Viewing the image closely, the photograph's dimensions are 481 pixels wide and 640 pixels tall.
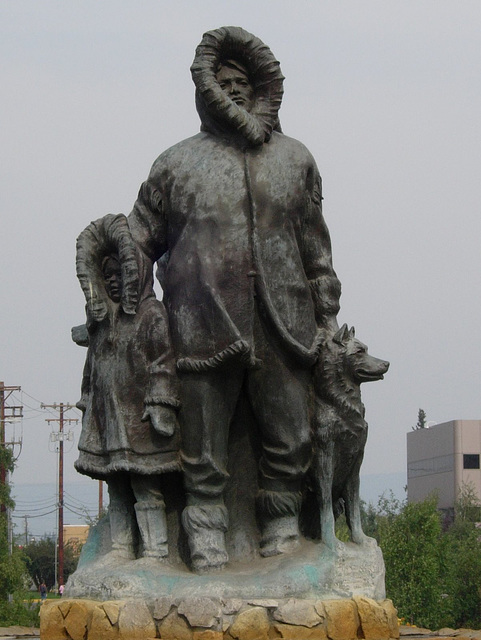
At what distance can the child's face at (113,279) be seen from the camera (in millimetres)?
7316

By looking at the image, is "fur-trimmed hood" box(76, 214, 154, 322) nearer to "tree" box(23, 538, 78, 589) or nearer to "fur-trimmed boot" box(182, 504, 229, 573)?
"fur-trimmed boot" box(182, 504, 229, 573)

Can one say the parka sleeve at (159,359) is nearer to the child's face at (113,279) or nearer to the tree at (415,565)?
the child's face at (113,279)

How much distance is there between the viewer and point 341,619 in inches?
252

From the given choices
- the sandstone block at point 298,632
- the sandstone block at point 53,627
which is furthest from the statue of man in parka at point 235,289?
the sandstone block at point 53,627

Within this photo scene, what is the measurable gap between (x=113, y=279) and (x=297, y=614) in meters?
2.33

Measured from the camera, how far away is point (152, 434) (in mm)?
7004

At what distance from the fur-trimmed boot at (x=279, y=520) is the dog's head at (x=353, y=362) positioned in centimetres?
79

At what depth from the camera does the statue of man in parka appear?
22.9 feet

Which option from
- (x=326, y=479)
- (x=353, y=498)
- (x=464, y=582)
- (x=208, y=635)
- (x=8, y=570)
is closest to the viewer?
(x=208, y=635)

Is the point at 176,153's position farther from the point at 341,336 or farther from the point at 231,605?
the point at 231,605

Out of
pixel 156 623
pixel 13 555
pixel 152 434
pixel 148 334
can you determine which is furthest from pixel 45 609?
pixel 13 555

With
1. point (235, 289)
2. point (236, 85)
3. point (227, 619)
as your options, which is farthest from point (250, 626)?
point (236, 85)

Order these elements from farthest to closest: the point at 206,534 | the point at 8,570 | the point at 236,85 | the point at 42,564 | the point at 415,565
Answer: the point at 42,564 < the point at 415,565 < the point at 8,570 < the point at 236,85 < the point at 206,534

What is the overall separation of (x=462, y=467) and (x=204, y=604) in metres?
36.0
